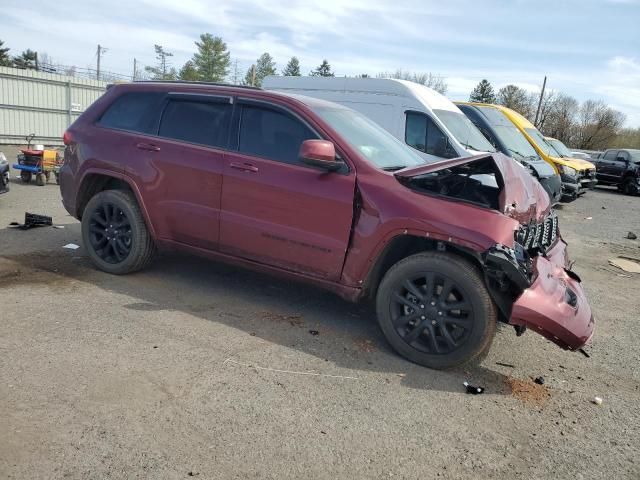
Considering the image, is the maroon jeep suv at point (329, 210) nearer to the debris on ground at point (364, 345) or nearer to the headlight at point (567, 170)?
the debris on ground at point (364, 345)

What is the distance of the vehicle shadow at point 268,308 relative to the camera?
384cm

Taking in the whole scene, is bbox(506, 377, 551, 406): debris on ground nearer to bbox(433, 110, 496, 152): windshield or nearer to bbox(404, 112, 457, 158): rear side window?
bbox(404, 112, 457, 158): rear side window

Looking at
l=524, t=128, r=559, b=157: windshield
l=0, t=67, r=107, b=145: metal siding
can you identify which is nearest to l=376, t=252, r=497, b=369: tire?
l=524, t=128, r=559, b=157: windshield

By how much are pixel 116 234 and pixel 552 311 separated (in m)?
4.07

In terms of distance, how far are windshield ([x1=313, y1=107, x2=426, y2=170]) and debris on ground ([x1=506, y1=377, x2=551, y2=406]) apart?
195 centimetres

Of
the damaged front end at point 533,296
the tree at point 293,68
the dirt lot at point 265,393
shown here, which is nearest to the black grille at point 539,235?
the damaged front end at point 533,296

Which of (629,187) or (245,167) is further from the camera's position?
(629,187)

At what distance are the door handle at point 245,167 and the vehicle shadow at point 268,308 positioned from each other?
1.23 meters

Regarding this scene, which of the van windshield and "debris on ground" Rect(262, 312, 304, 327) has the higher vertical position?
the van windshield

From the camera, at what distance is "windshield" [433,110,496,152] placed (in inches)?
383

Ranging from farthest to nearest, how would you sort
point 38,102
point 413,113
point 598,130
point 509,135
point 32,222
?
point 598,130, point 38,102, point 509,135, point 413,113, point 32,222

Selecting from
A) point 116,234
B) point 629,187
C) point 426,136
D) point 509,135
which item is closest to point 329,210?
point 116,234

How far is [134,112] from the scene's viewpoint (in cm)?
532

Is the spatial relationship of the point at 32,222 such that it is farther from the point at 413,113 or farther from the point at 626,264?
the point at 626,264
